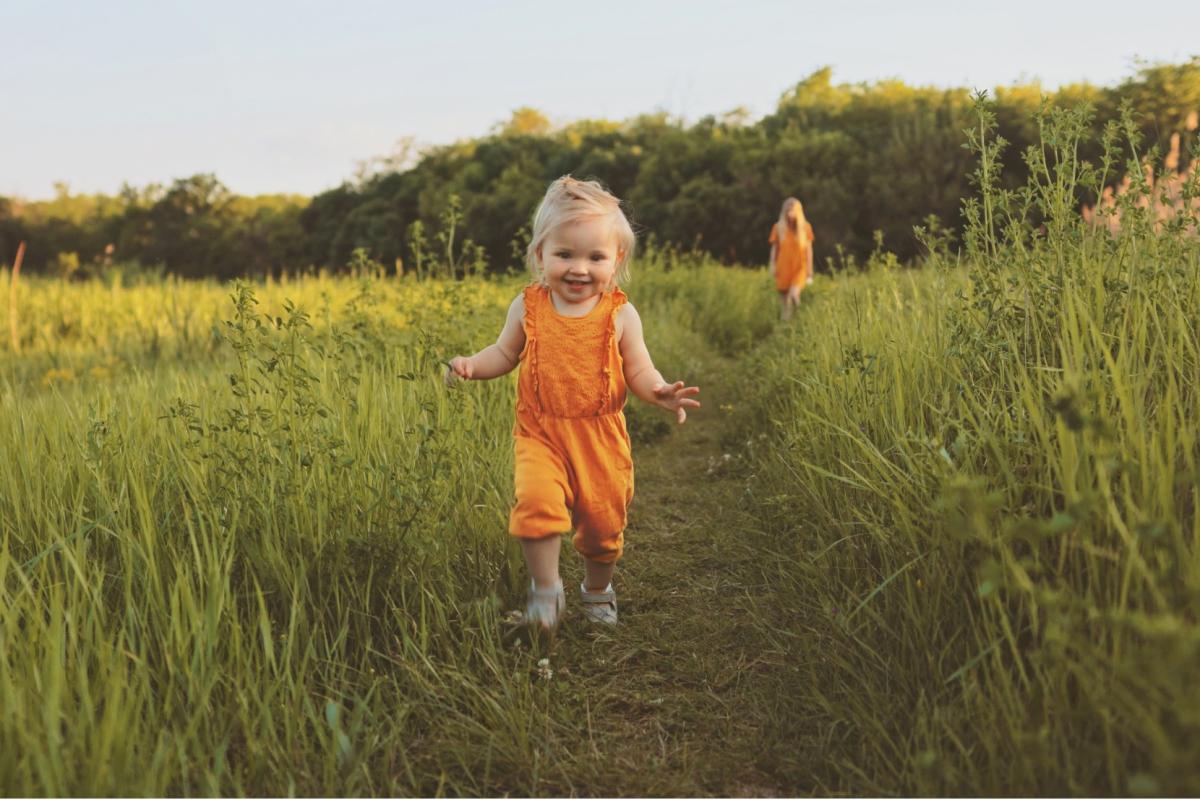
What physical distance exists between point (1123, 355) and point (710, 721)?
1423mm

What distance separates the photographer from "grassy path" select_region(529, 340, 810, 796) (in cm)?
188

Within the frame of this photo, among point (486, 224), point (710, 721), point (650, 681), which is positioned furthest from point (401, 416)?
point (486, 224)

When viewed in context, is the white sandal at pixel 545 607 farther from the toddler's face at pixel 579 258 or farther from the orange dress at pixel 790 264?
the orange dress at pixel 790 264

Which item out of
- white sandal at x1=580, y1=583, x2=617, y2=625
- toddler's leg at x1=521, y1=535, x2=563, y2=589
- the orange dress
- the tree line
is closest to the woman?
the orange dress

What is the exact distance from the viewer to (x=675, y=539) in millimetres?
3576

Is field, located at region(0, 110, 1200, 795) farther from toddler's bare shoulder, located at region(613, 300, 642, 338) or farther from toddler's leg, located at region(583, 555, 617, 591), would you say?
toddler's bare shoulder, located at region(613, 300, 642, 338)

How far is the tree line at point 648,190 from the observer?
21547 mm

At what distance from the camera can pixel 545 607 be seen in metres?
2.51

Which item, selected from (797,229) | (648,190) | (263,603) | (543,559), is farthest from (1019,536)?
(648,190)

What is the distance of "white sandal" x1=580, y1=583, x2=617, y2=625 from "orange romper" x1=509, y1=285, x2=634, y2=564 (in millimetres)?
132

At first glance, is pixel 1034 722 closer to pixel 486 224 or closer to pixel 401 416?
pixel 401 416

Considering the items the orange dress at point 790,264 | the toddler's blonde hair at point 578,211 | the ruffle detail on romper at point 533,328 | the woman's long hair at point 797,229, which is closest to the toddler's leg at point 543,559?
the ruffle detail on romper at point 533,328

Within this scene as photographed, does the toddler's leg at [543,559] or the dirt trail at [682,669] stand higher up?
the toddler's leg at [543,559]

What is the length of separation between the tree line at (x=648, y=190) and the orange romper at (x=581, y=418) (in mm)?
3712
